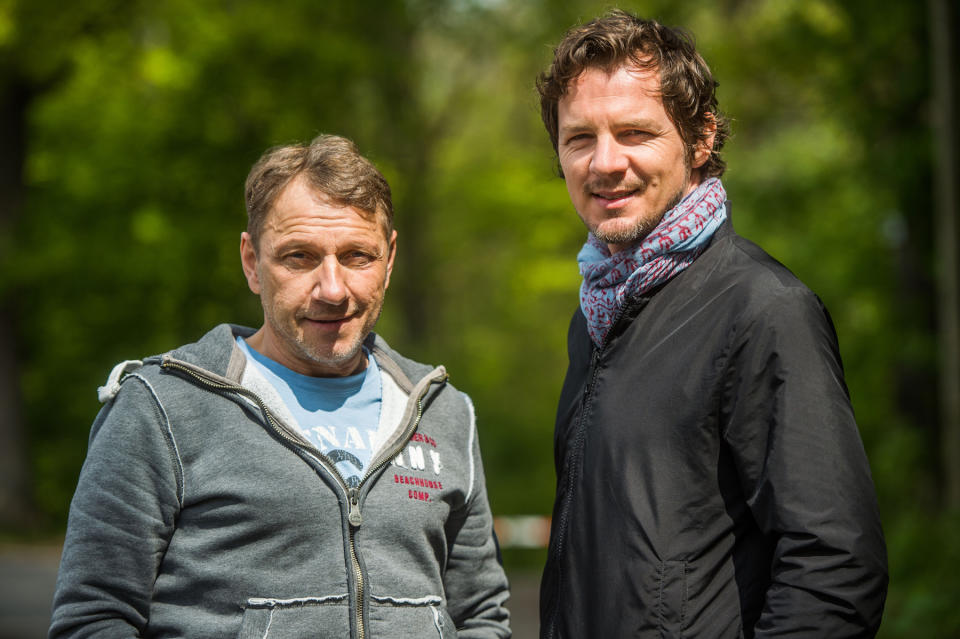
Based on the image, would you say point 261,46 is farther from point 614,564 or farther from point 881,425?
point 614,564

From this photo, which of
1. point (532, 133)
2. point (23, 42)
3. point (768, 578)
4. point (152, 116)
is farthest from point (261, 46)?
point (768, 578)

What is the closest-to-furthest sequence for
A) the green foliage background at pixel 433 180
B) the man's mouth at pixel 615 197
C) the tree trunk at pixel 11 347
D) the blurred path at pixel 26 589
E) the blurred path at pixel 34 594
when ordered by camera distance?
the man's mouth at pixel 615 197 < the blurred path at pixel 26 589 < the blurred path at pixel 34 594 < the green foliage background at pixel 433 180 < the tree trunk at pixel 11 347

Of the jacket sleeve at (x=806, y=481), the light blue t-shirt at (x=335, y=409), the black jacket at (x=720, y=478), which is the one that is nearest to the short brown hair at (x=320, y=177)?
the light blue t-shirt at (x=335, y=409)

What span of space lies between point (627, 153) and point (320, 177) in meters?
0.78

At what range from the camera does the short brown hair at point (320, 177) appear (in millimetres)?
2840

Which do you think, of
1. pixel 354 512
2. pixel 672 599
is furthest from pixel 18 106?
pixel 672 599

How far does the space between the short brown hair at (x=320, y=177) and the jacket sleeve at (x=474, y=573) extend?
0.77 m

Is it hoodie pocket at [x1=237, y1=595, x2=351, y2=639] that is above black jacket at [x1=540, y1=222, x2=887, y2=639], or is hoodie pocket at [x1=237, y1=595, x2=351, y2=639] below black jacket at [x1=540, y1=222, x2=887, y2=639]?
below

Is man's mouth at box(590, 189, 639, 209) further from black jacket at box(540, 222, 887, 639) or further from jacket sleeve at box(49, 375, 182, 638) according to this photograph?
jacket sleeve at box(49, 375, 182, 638)

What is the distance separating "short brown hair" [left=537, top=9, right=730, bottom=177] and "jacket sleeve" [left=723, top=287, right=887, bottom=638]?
2.06ft

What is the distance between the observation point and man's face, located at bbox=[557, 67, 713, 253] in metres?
2.78

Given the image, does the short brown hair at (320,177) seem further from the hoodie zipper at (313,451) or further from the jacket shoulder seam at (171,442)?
the jacket shoulder seam at (171,442)

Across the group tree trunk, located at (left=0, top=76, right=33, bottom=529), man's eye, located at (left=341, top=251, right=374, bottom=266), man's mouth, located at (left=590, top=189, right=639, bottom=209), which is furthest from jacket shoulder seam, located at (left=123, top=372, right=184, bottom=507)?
tree trunk, located at (left=0, top=76, right=33, bottom=529)

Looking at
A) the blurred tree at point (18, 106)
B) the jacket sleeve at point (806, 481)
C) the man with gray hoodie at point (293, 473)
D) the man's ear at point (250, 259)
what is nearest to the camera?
the jacket sleeve at point (806, 481)
